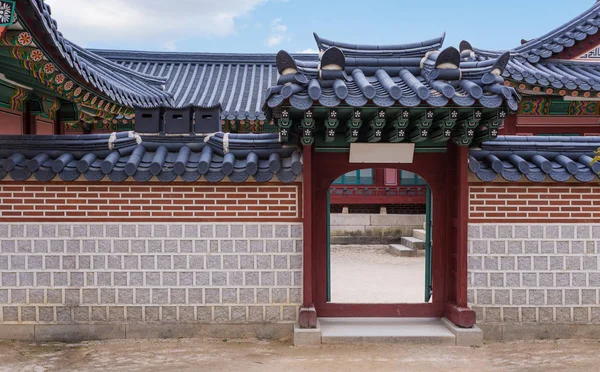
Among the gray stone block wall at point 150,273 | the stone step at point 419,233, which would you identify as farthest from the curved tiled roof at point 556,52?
the stone step at point 419,233

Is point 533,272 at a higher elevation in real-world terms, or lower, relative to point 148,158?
lower

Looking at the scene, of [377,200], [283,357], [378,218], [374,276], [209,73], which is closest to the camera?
[283,357]

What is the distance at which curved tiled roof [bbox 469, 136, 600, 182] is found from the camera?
211 inches

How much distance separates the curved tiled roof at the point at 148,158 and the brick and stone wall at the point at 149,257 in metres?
0.19

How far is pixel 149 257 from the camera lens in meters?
5.48

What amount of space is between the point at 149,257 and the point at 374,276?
22.1 ft

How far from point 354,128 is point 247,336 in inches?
98.8

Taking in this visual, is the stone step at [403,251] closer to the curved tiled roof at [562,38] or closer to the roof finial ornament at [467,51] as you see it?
the curved tiled roof at [562,38]

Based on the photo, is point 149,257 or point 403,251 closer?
point 149,257

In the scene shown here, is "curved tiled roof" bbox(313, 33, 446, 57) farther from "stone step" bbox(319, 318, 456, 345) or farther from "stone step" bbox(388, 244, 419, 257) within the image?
"stone step" bbox(388, 244, 419, 257)

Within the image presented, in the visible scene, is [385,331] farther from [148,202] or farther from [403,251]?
[403,251]

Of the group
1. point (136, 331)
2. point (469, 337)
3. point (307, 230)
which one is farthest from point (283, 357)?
point (469, 337)

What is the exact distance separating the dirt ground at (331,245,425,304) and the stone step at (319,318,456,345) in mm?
1421

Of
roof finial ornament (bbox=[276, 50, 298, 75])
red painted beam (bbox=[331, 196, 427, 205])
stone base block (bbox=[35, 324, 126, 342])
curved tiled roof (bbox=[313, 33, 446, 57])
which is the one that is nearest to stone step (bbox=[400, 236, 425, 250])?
red painted beam (bbox=[331, 196, 427, 205])
